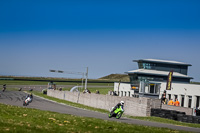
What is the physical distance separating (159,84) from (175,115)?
2985 centimetres

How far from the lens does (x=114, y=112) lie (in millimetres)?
26844

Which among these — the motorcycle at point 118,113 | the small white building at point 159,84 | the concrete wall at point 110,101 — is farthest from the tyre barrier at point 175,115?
the small white building at point 159,84

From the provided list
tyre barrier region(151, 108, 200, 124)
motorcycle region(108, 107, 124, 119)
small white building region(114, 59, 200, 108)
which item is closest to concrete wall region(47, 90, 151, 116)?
tyre barrier region(151, 108, 200, 124)

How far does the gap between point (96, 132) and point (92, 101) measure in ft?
127

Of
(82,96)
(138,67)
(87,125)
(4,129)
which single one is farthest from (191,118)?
(138,67)

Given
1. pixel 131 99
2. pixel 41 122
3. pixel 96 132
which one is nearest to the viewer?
pixel 96 132

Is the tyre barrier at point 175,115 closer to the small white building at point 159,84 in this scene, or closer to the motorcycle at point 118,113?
the motorcycle at point 118,113

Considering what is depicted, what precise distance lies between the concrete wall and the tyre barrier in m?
1.61

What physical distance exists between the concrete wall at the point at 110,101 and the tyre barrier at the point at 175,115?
1.61m

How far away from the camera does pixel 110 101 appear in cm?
4581

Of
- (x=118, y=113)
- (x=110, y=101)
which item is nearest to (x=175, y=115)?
(x=118, y=113)

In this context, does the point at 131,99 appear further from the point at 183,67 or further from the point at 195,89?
the point at 183,67

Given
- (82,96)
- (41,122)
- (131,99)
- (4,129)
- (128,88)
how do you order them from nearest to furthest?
(4,129) < (41,122) < (131,99) < (82,96) < (128,88)

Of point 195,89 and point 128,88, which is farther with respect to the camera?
point 128,88
